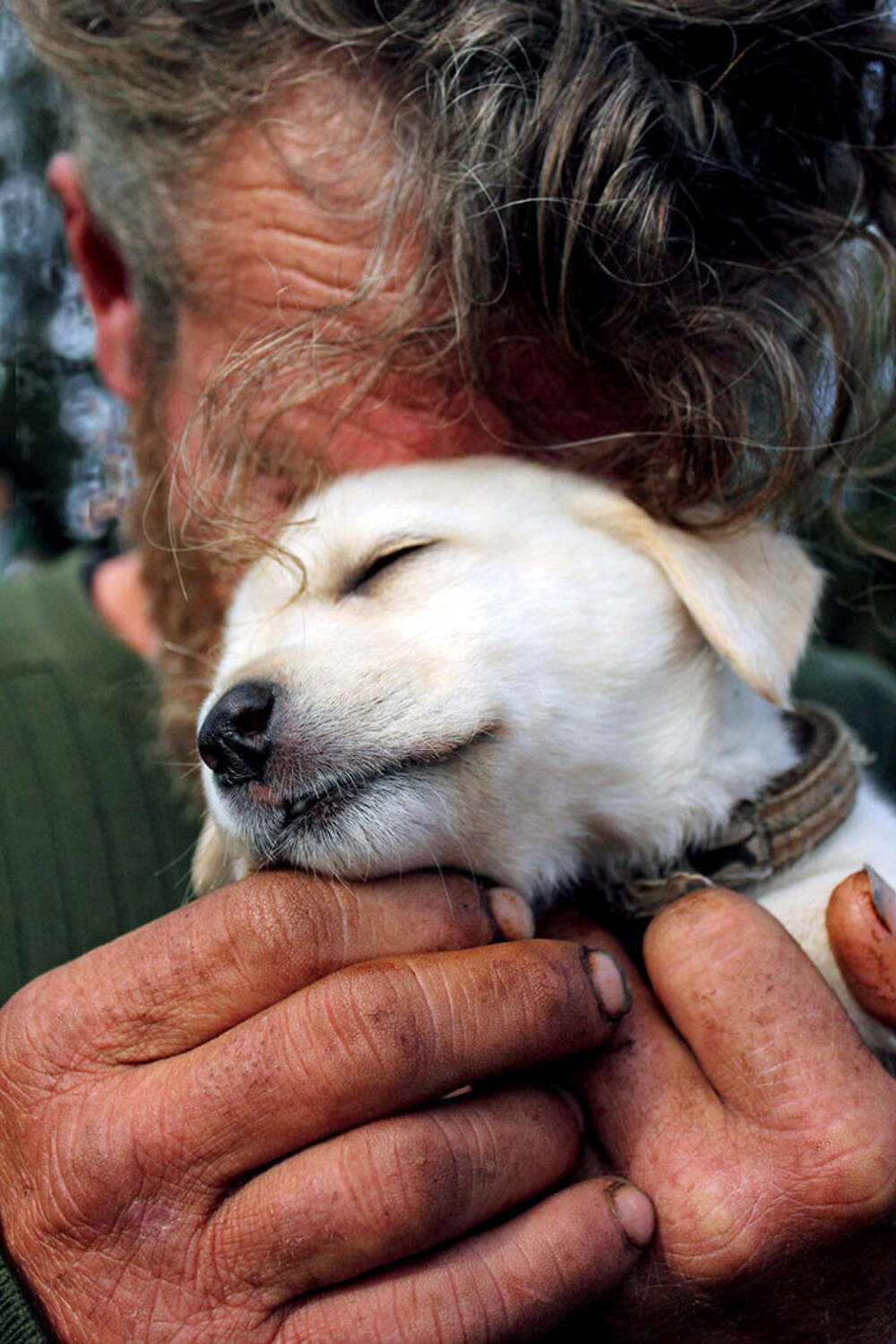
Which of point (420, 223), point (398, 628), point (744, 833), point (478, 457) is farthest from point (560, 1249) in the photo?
point (420, 223)

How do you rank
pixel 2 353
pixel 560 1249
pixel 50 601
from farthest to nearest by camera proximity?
pixel 2 353, pixel 50 601, pixel 560 1249

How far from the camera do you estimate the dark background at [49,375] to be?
7.92ft

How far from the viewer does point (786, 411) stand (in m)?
1.67

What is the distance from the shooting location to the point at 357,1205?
1214 mm

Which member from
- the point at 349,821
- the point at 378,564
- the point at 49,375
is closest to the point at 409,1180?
the point at 349,821

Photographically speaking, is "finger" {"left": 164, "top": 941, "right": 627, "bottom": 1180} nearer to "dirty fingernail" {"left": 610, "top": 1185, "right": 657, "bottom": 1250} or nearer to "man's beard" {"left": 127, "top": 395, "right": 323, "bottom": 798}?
"dirty fingernail" {"left": 610, "top": 1185, "right": 657, "bottom": 1250}

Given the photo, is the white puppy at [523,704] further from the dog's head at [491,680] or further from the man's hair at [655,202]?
the man's hair at [655,202]

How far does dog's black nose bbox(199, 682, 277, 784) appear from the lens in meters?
1.42

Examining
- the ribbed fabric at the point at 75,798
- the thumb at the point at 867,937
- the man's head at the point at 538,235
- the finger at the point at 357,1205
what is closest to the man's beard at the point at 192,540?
the man's head at the point at 538,235

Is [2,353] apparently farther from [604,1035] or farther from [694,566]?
[604,1035]

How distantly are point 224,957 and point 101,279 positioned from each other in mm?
1920

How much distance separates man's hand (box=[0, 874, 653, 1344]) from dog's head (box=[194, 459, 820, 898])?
18cm

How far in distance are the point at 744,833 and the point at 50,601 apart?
6.00ft

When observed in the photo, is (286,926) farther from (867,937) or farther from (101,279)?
(101,279)
